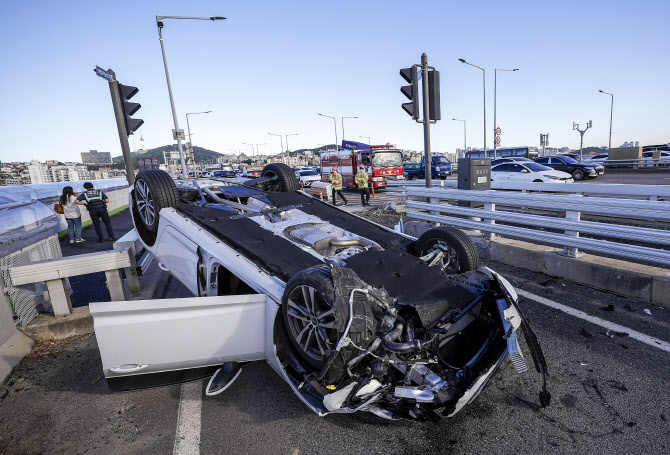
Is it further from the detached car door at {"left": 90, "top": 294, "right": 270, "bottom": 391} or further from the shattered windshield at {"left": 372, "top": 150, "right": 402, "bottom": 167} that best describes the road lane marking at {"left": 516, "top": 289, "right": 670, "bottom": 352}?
the shattered windshield at {"left": 372, "top": 150, "right": 402, "bottom": 167}

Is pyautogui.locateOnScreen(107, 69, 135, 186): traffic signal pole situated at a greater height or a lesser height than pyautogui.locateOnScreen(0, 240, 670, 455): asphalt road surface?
greater

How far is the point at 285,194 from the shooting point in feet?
18.5

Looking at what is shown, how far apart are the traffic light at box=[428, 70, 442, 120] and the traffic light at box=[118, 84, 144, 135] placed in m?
5.75

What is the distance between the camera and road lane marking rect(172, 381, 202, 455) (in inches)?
102

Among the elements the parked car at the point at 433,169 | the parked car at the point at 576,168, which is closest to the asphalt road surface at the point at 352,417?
the parked car at the point at 576,168

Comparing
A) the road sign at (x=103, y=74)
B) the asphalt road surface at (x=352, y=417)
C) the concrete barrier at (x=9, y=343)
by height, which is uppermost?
the road sign at (x=103, y=74)

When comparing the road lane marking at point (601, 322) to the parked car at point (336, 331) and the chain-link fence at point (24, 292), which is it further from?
the chain-link fence at point (24, 292)

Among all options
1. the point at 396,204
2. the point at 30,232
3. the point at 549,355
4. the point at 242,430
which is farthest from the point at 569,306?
the point at 396,204

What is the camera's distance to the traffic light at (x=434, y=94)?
304 inches

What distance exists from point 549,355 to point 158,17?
58.5ft

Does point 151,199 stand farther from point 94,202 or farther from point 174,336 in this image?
point 94,202

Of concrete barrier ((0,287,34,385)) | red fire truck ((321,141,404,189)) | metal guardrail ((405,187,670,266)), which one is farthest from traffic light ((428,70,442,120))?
red fire truck ((321,141,404,189))

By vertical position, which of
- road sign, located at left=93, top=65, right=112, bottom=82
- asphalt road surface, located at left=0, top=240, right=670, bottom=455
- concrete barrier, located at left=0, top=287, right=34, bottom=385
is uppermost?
road sign, located at left=93, top=65, right=112, bottom=82

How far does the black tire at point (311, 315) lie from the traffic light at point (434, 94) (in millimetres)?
6110
